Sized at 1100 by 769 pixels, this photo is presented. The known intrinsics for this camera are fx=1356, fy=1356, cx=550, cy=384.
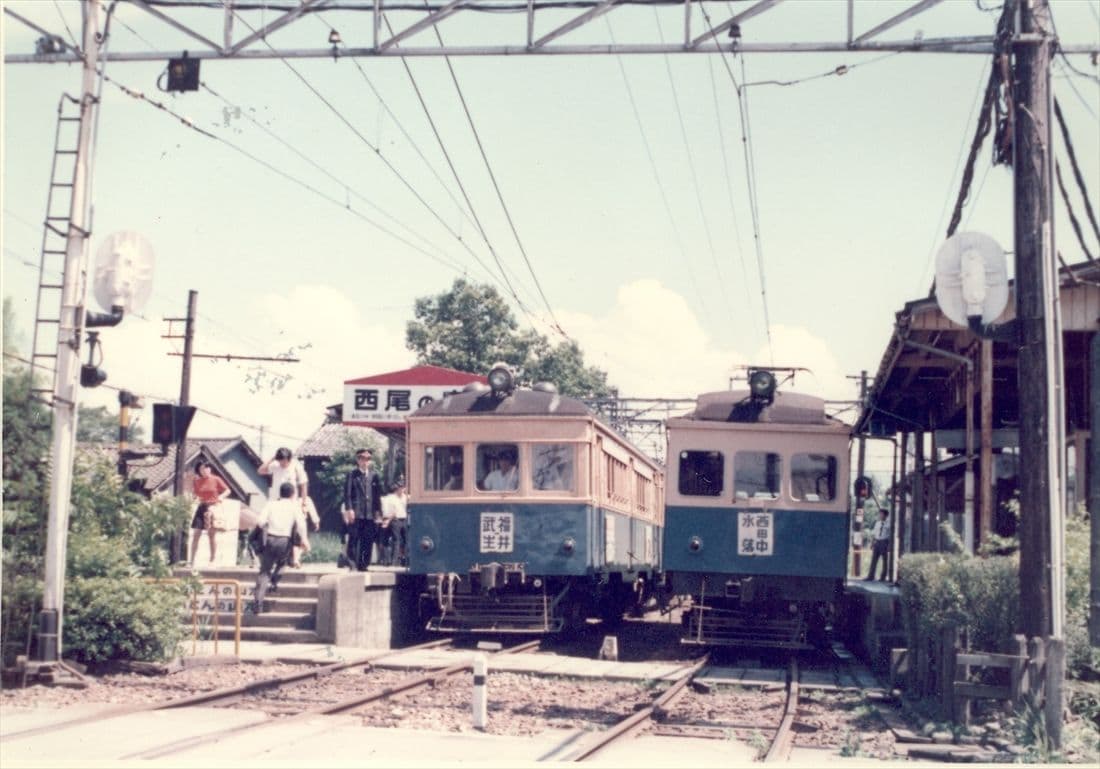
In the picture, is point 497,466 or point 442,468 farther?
point 442,468

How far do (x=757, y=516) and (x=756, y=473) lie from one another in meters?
0.52

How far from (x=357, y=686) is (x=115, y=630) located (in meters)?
2.06

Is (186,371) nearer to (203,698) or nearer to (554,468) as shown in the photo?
(554,468)

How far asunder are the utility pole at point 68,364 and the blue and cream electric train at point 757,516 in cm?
738

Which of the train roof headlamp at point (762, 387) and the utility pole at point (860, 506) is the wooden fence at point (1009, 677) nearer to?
the train roof headlamp at point (762, 387)

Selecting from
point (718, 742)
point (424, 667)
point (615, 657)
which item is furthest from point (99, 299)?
point (615, 657)

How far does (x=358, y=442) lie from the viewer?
53.7 m

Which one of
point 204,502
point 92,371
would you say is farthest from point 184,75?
point 204,502

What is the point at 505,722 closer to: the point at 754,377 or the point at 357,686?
the point at 357,686

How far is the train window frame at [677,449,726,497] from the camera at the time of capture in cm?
1586

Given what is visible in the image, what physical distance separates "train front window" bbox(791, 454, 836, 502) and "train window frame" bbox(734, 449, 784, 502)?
0.49 feet

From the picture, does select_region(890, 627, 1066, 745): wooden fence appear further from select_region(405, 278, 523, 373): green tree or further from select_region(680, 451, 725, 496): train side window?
select_region(405, 278, 523, 373): green tree

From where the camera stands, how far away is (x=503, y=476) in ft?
52.7

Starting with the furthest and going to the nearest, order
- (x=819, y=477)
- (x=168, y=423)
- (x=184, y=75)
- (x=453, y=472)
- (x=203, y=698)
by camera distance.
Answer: (x=453, y=472) < (x=819, y=477) < (x=184, y=75) < (x=168, y=423) < (x=203, y=698)
